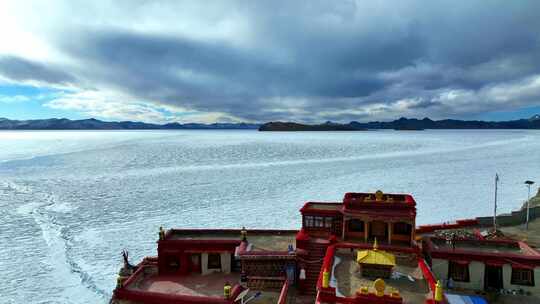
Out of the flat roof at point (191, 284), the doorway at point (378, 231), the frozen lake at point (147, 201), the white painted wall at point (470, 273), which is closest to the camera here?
the flat roof at point (191, 284)

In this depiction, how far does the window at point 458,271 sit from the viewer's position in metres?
30.3

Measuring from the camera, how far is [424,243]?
105 feet

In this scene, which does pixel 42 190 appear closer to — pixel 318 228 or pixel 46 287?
pixel 46 287

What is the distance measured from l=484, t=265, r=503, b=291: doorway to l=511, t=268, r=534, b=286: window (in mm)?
929

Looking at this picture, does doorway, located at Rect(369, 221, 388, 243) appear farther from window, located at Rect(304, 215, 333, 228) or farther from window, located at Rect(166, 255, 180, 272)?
window, located at Rect(166, 255, 180, 272)

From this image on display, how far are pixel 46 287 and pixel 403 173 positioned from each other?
9495 cm

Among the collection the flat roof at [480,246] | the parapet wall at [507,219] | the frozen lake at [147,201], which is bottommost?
the frozen lake at [147,201]

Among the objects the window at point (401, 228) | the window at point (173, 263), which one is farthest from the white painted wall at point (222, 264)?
the window at point (401, 228)

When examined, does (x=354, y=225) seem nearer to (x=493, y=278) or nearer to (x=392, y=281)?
(x=392, y=281)

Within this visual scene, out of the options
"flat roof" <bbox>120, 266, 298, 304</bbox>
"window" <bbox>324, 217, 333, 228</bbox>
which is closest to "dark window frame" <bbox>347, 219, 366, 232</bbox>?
"window" <bbox>324, 217, 333, 228</bbox>

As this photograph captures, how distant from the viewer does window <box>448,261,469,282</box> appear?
30344mm

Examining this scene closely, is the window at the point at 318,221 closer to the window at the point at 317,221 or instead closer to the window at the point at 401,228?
the window at the point at 317,221

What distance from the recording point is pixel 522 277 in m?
29.3

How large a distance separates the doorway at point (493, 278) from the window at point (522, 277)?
36.6 inches
